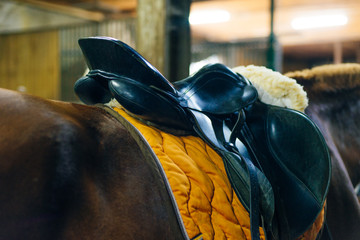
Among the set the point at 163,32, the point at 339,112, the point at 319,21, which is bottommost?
the point at 339,112

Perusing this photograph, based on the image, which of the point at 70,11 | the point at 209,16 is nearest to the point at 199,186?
the point at 209,16

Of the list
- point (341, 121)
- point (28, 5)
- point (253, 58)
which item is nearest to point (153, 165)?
point (341, 121)

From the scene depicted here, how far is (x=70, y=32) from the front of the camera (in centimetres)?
502

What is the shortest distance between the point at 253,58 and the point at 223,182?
5036 millimetres

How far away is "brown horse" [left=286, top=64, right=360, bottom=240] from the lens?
1145 mm

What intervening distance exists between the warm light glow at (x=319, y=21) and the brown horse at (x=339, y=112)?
15.2 feet

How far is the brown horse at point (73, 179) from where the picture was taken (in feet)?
1.90

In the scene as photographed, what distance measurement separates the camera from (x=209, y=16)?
18.9 ft

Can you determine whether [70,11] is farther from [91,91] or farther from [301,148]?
[301,148]

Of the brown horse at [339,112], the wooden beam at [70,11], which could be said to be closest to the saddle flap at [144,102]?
the brown horse at [339,112]

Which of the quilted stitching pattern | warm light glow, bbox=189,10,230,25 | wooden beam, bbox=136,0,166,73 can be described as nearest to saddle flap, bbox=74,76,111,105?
the quilted stitching pattern

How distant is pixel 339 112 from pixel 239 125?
672 millimetres

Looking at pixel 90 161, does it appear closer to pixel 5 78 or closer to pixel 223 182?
pixel 223 182

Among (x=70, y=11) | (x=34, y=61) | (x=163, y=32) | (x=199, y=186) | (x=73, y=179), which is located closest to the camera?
(x=73, y=179)
